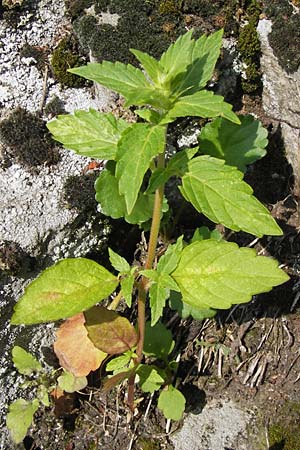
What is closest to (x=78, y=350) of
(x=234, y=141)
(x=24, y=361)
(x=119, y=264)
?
(x=24, y=361)

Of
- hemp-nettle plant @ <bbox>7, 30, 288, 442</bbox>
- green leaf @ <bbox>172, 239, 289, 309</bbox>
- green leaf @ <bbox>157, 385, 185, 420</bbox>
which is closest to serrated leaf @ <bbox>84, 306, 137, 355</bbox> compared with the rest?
hemp-nettle plant @ <bbox>7, 30, 288, 442</bbox>

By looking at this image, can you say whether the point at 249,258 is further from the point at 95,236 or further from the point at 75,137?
the point at 95,236

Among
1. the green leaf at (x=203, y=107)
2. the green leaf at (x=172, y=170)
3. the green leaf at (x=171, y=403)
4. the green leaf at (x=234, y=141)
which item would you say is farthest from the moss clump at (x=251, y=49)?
the green leaf at (x=171, y=403)

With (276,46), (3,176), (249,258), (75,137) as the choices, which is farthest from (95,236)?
(276,46)

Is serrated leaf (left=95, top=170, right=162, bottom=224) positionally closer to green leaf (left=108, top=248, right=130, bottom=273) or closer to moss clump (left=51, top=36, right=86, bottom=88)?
green leaf (left=108, top=248, right=130, bottom=273)

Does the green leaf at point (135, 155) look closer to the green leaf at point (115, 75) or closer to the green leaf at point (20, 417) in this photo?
the green leaf at point (115, 75)

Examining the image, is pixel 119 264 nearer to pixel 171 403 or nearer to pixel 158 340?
pixel 158 340
